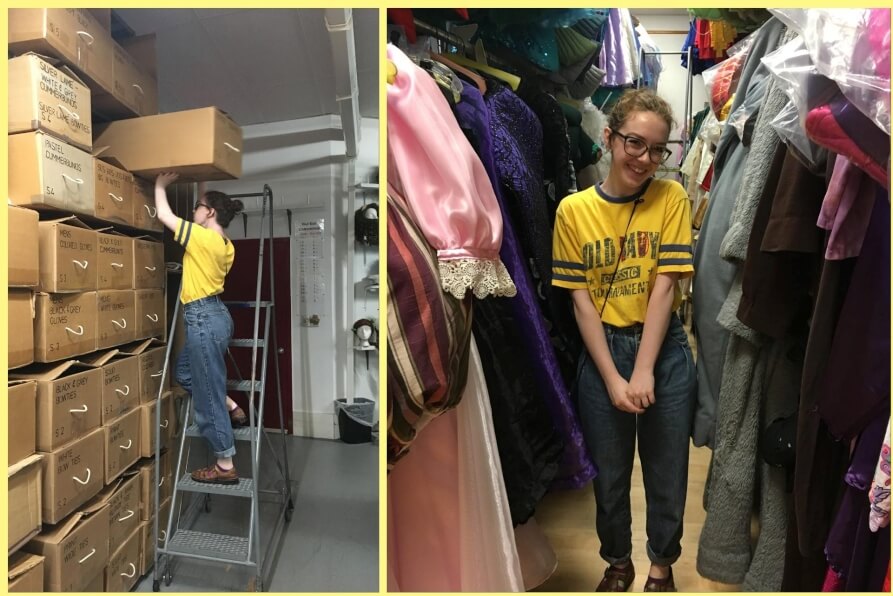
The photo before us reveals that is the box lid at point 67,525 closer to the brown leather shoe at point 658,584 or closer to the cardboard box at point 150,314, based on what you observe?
the cardboard box at point 150,314

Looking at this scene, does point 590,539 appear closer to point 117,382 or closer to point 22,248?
point 117,382

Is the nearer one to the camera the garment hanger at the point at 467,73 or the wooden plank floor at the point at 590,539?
the garment hanger at the point at 467,73

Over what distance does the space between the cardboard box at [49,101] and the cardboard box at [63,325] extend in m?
0.27

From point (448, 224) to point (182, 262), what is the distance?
1.85 feet

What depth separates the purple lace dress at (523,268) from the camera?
32.3 inches

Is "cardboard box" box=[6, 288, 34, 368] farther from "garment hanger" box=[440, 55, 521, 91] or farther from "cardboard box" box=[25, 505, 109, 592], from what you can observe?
"garment hanger" box=[440, 55, 521, 91]

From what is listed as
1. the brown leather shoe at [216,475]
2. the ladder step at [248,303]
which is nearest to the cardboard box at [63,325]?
the ladder step at [248,303]

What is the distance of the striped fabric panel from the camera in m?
0.66

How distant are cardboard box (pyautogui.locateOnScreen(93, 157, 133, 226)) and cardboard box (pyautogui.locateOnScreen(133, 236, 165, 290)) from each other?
0.14 feet

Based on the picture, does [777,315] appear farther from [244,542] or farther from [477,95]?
[244,542]

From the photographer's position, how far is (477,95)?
2.78 ft

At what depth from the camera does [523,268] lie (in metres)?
0.84

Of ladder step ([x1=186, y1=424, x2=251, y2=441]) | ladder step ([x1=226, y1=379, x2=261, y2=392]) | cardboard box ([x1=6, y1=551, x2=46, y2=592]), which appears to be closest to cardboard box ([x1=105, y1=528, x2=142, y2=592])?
cardboard box ([x1=6, y1=551, x2=46, y2=592])

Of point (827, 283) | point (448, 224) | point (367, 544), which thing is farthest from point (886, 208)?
point (367, 544)
